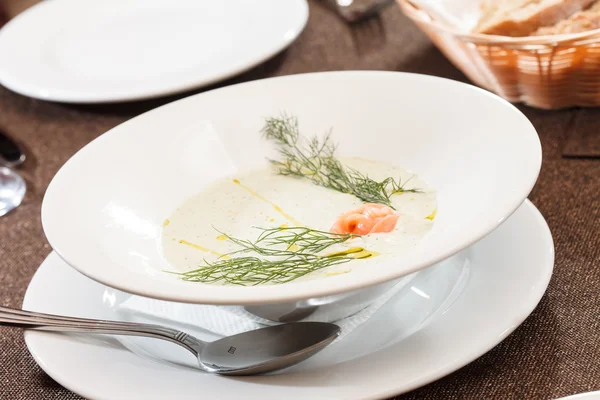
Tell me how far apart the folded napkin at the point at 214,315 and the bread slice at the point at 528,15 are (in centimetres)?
60

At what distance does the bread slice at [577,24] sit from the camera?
1278mm

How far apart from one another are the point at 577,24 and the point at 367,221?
25.5 inches

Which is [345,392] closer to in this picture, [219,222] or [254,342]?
[254,342]

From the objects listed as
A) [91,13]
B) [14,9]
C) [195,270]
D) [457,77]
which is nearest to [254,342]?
[195,270]

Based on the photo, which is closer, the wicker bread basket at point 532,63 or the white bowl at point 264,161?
the white bowl at point 264,161

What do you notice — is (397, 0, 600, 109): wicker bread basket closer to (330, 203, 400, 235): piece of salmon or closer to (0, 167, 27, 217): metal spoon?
(330, 203, 400, 235): piece of salmon

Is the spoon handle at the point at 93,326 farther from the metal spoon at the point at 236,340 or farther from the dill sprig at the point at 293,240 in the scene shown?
the dill sprig at the point at 293,240

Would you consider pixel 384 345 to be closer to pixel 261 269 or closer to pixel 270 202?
pixel 261 269

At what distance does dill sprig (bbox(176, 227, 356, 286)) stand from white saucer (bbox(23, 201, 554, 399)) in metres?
0.10

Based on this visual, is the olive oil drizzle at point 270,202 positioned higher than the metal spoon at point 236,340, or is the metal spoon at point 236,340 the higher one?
the metal spoon at point 236,340

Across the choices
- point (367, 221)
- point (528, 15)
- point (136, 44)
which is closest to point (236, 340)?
point (367, 221)

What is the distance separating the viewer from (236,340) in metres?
0.85

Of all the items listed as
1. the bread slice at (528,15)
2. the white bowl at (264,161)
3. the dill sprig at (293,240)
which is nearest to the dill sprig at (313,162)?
the white bowl at (264,161)

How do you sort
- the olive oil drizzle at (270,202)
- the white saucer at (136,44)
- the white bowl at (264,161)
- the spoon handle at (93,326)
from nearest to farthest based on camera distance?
the white bowl at (264,161) → the spoon handle at (93,326) → the olive oil drizzle at (270,202) → the white saucer at (136,44)
